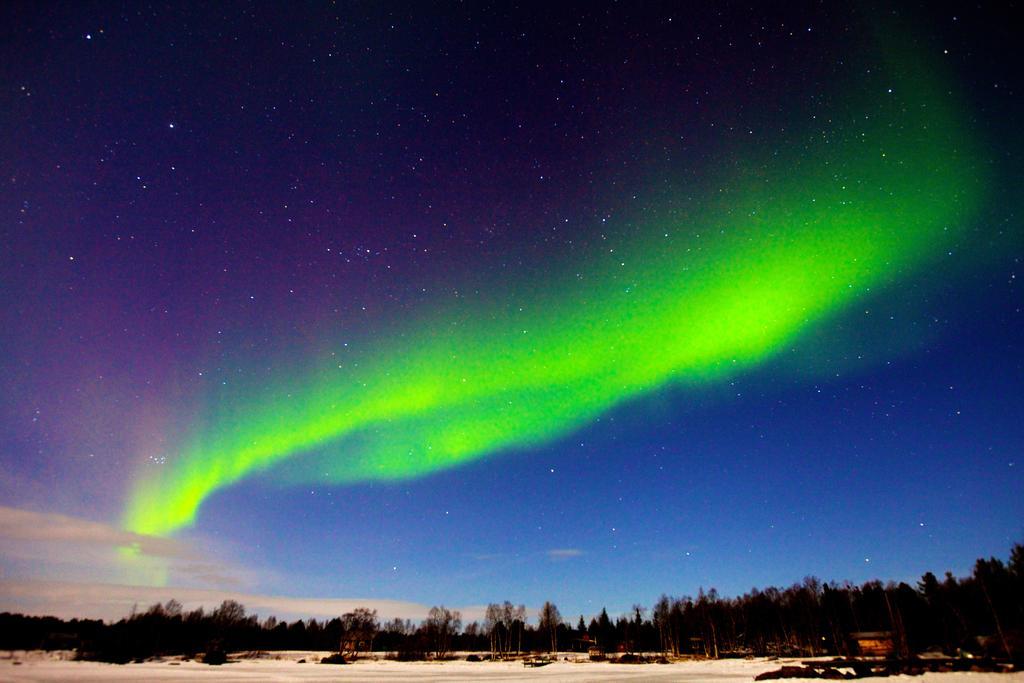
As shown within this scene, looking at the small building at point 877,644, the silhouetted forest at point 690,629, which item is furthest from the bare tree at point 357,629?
the small building at point 877,644

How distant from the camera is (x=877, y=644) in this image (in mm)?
66250

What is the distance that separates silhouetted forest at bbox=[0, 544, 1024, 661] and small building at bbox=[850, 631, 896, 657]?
3.06ft

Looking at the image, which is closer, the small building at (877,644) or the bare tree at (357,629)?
the small building at (877,644)

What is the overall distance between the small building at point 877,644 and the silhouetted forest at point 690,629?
93 cm

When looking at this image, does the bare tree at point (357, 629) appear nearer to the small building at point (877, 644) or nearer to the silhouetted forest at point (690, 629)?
the silhouetted forest at point (690, 629)

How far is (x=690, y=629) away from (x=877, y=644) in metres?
69.8

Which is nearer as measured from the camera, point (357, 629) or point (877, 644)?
point (877, 644)

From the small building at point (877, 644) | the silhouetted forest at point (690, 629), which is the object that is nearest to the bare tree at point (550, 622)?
the silhouetted forest at point (690, 629)

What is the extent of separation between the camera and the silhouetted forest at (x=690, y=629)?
208 ft

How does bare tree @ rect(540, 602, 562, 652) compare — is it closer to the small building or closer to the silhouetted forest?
the silhouetted forest

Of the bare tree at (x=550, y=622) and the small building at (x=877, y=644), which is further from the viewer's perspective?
the bare tree at (x=550, y=622)

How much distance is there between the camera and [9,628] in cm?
2642

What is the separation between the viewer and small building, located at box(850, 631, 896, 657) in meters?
65.4

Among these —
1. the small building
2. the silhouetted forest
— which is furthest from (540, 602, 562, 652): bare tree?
the small building
